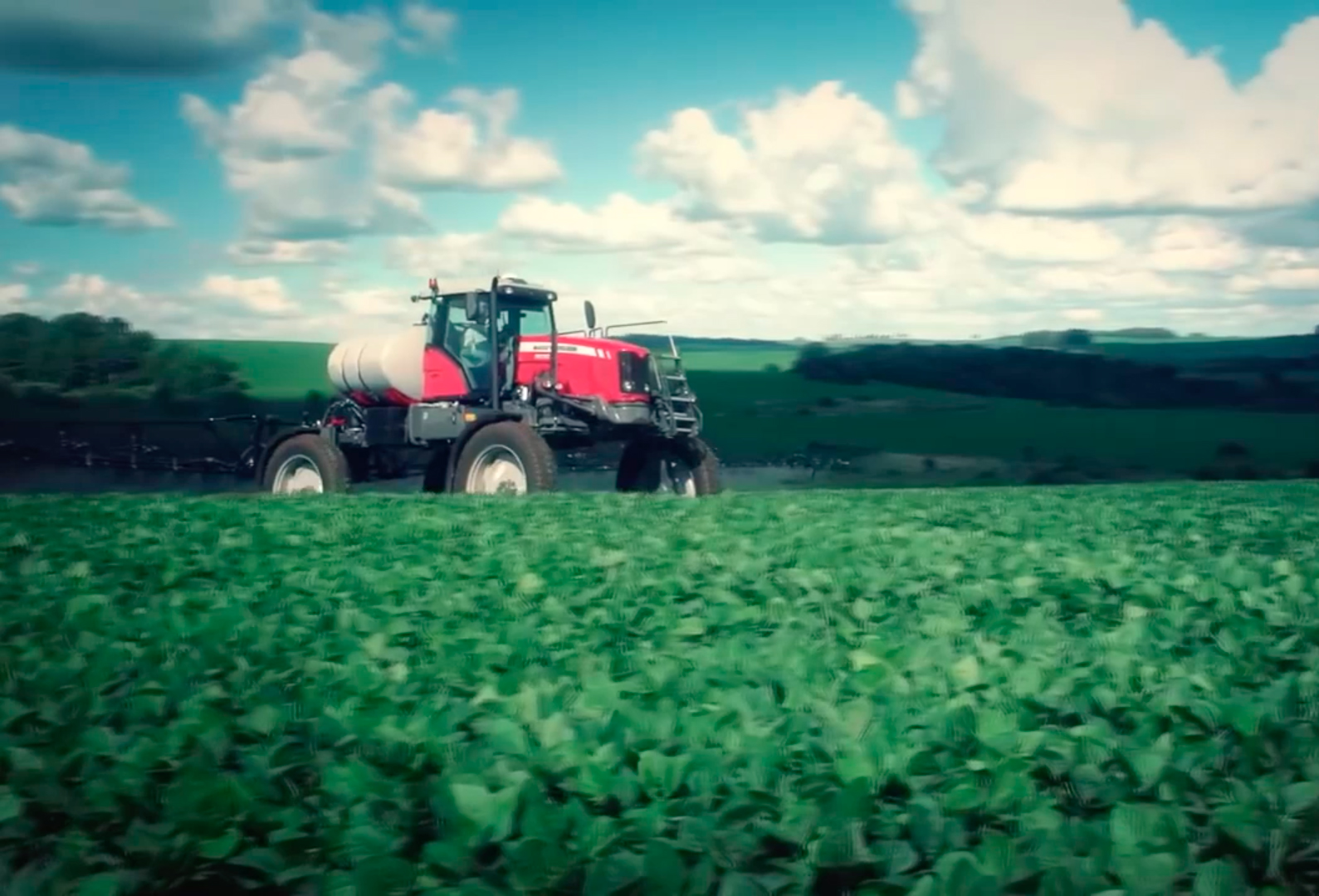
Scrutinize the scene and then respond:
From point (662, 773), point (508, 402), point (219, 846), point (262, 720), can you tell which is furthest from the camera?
point (508, 402)

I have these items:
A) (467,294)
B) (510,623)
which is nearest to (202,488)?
(467,294)

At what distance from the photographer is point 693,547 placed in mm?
8188

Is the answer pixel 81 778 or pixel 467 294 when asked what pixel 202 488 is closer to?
pixel 467 294

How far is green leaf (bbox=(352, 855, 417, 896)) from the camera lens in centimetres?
291

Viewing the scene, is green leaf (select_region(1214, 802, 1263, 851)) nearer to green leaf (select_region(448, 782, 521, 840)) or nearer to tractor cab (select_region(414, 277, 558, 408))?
green leaf (select_region(448, 782, 521, 840))

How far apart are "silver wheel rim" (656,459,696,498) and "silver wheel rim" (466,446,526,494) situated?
194 cm

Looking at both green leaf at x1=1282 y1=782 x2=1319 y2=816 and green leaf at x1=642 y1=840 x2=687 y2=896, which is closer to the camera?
green leaf at x1=642 y1=840 x2=687 y2=896

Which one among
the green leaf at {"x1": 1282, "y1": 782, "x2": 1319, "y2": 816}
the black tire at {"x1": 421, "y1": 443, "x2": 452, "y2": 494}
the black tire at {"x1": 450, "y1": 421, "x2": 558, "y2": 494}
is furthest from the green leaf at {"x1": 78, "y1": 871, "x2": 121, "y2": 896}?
the black tire at {"x1": 421, "y1": 443, "x2": 452, "y2": 494}

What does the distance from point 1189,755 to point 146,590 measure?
5.01 m

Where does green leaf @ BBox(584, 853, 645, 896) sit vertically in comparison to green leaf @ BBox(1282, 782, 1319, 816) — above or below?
below

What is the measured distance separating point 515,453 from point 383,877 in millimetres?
9612

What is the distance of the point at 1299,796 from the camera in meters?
3.35

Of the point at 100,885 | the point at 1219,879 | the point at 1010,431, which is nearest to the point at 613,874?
the point at 100,885

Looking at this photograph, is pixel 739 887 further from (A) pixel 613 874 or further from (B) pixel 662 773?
(B) pixel 662 773
